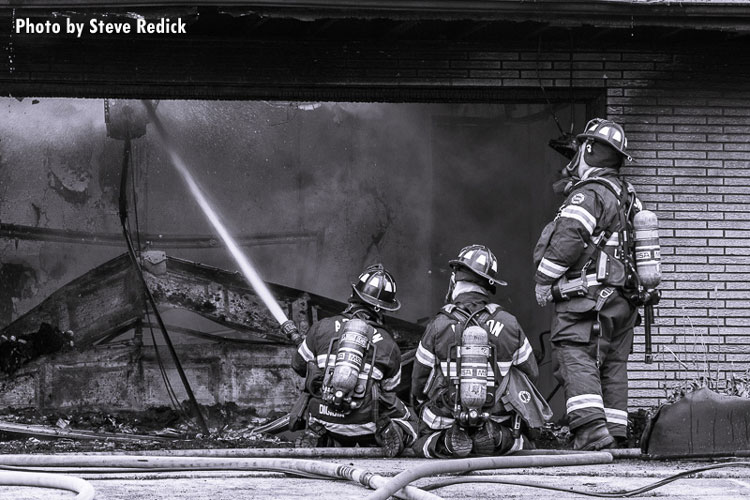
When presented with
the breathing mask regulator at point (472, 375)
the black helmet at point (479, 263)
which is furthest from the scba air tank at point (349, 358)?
the black helmet at point (479, 263)

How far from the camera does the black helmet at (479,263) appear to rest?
7641 millimetres

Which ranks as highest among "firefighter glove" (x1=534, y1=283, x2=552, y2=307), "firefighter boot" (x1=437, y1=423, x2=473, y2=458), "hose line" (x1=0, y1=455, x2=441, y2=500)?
"firefighter glove" (x1=534, y1=283, x2=552, y2=307)

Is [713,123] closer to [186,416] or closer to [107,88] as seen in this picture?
[107,88]

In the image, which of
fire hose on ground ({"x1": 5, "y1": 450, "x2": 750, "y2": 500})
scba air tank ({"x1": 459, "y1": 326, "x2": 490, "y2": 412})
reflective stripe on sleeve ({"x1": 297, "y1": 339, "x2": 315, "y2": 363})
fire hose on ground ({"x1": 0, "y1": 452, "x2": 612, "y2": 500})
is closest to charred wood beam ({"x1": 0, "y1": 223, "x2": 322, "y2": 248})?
reflective stripe on sleeve ({"x1": 297, "y1": 339, "x2": 315, "y2": 363})

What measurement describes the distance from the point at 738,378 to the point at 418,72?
3.35 metres

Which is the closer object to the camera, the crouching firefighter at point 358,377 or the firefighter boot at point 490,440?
the firefighter boot at point 490,440

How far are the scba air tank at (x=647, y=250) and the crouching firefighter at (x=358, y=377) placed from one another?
1.69 metres

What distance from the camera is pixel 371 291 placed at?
7977mm

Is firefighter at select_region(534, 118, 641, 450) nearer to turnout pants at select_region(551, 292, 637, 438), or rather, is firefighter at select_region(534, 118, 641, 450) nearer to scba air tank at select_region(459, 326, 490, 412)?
turnout pants at select_region(551, 292, 637, 438)

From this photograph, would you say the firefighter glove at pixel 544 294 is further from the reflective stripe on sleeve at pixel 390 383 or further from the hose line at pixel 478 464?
the hose line at pixel 478 464

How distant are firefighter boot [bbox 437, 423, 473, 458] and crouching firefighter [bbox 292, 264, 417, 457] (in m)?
0.39

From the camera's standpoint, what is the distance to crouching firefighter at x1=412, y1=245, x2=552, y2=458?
702 centimetres

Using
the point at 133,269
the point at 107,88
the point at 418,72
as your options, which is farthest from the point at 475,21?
the point at 133,269

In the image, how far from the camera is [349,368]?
289 inches
